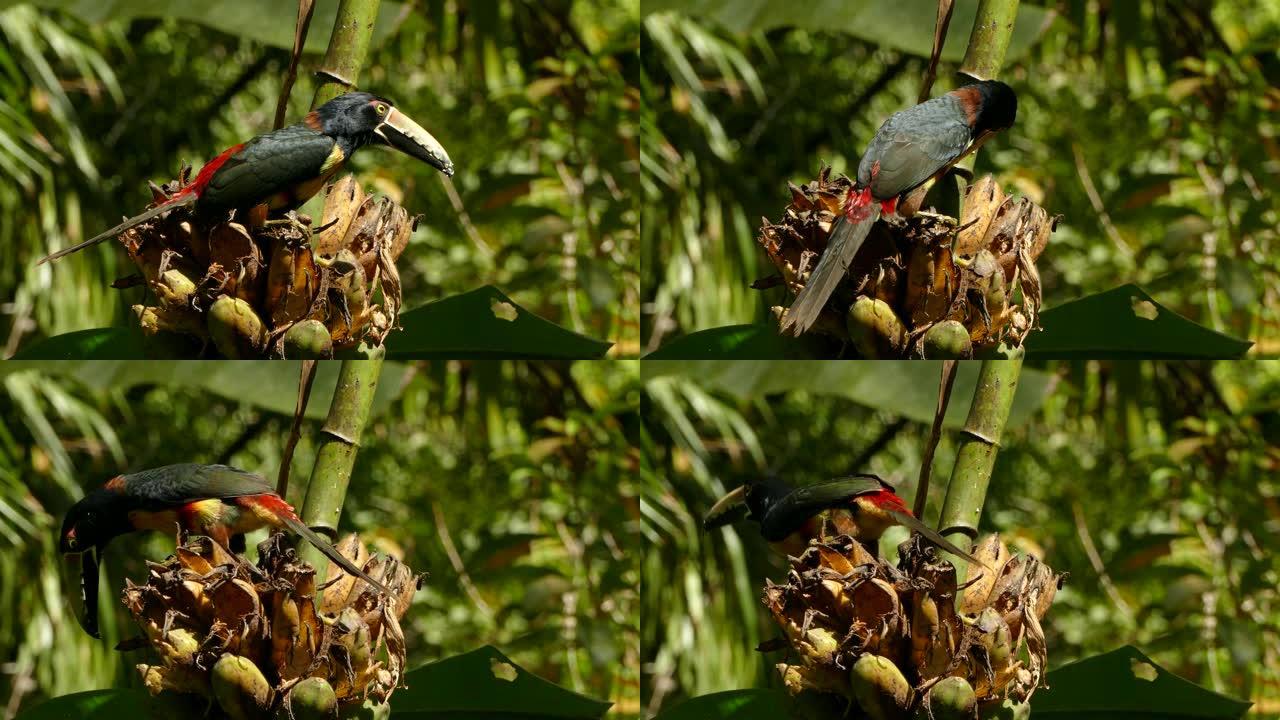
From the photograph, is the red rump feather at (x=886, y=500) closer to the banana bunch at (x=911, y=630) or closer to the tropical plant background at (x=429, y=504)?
the banana bunch at (x=911, y=630)


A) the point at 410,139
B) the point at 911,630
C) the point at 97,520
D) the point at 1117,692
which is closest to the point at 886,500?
the point at 911,630

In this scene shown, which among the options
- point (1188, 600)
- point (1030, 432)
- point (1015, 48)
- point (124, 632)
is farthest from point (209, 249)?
point (1188, 600)

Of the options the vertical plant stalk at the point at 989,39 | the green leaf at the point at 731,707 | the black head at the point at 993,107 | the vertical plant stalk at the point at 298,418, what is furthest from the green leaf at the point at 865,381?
the vertical plant stalk at the point at 298,418

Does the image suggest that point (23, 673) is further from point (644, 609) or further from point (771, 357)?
point (771, 357)

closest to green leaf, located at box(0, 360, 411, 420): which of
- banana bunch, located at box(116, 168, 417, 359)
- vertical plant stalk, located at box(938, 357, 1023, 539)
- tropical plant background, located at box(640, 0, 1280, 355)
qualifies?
banana bunch, located at box(116, 168, 417, 359)

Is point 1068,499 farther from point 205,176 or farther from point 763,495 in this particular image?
point 205,176
